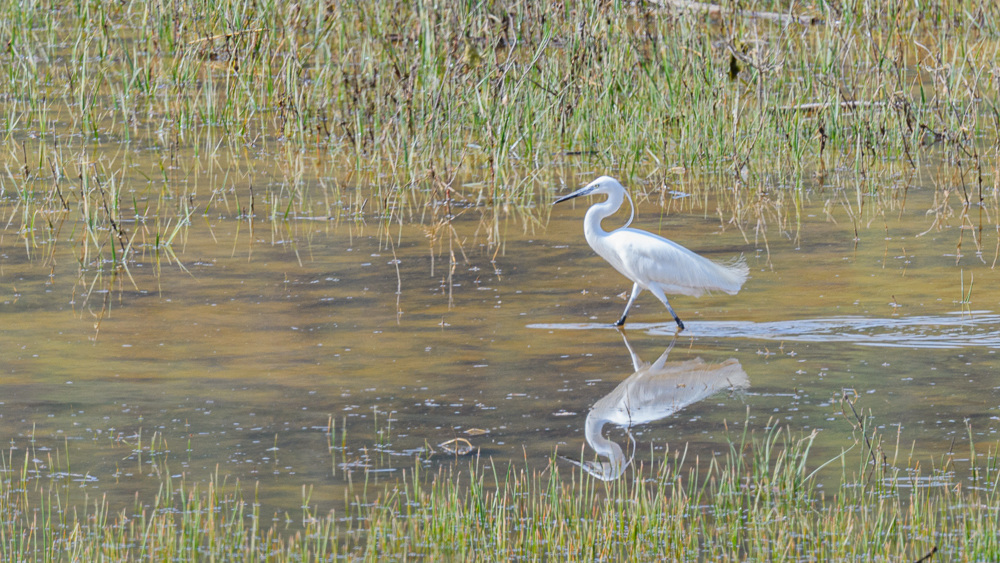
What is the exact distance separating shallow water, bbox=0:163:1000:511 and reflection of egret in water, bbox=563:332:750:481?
5 cm

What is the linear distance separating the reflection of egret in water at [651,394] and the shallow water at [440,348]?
5 cm

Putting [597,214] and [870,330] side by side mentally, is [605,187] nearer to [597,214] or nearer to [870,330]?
[597,214]

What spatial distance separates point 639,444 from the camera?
15.6ft

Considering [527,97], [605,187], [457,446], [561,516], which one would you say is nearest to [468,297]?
[605,187]

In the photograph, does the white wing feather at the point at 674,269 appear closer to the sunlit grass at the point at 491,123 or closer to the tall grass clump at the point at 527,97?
the sunlit grass at the point at 491,123

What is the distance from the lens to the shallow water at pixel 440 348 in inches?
187

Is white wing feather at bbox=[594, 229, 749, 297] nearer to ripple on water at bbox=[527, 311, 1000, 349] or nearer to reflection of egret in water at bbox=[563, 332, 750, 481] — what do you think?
ripple on water at bbox=[527, 311, 1000, 349]

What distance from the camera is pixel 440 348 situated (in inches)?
235

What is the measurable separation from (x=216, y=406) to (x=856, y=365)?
99.0 inches

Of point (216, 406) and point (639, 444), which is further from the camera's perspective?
point (216, 406)

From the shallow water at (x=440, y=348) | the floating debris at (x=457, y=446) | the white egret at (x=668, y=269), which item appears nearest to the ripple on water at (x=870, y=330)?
the shallow water at (x=440, y=348)

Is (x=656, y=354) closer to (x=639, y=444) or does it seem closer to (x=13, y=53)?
(x=639, y=444)

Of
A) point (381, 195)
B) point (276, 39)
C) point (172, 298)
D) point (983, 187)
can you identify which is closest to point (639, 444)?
point (172, 298)

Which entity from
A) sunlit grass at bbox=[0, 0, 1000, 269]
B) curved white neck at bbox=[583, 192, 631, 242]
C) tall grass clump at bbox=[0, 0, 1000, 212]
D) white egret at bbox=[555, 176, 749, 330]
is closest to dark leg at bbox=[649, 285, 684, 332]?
white egret at bbox=[555, 176, 749, 330]
